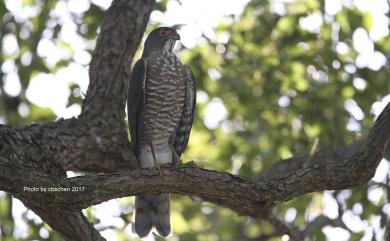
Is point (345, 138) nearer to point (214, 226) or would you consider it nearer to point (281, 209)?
point (281, 209)

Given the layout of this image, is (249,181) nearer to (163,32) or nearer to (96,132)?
(96,132)

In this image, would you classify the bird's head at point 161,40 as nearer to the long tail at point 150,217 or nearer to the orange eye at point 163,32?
the orange eye at point 163,32

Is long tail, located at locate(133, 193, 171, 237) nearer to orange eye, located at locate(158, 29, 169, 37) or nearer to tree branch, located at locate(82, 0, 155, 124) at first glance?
tree branch, located at locate(82, 0, 155, 124)

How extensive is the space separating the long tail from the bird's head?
4.80 ft

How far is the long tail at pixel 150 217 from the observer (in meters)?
6.03

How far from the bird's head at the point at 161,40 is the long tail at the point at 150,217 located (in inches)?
57.6

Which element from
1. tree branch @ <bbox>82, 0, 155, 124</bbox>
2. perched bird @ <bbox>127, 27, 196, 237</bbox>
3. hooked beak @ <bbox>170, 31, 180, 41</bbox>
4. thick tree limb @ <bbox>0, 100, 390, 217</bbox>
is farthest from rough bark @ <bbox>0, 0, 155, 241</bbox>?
thick tree limb @ <bbox>0, 100, 390, 217</bbox>

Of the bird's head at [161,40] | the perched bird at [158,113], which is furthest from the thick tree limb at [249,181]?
the bird's head at [161,40]

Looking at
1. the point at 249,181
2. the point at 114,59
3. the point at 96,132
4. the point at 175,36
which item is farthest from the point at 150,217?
the point at 175,36

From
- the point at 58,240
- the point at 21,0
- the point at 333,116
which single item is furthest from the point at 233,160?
the point at 21,0

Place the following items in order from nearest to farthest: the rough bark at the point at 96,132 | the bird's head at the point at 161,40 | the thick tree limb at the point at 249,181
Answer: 1. the thick tree limb at the point at 249,181
2. the rough bark at the point at 96,132
3. the bird's head at the point at 161,40

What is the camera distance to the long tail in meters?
6.03

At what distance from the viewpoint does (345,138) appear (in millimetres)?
7359

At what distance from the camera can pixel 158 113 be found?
625cm
